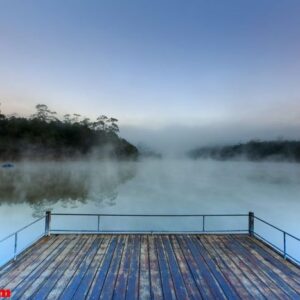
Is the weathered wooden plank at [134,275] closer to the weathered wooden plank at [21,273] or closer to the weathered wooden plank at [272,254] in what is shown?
the weathered wooden plank at [21,273]

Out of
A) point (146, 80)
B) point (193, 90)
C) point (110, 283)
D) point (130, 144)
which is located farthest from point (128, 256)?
point (130, 144)

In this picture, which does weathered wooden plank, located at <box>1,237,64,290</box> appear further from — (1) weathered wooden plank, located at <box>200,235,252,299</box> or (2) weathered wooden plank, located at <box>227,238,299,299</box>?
(2) weathered wooden plank, located at <box>227,238,299,299</box>

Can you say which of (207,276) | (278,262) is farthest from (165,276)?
(278,262)

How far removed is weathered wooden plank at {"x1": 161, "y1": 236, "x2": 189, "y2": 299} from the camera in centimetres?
283

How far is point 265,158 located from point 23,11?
421 feet

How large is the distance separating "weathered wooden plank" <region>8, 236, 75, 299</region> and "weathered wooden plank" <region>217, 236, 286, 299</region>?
3203 mm

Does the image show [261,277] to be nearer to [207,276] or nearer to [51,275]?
[207,276]

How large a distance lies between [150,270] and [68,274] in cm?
129

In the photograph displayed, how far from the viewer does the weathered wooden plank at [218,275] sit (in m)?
2.85

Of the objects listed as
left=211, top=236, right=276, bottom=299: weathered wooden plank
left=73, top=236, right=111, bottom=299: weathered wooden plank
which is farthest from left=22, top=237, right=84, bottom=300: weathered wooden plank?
left=211, top=236, right=276, bottom=299: weathered wooden plank

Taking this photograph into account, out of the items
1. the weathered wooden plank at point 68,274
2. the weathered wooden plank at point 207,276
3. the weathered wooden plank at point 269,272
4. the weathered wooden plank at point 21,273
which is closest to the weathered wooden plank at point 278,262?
the weathered wooden plank at point 269,272

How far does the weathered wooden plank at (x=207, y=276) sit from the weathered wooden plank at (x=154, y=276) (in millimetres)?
716

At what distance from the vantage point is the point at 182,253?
415cm

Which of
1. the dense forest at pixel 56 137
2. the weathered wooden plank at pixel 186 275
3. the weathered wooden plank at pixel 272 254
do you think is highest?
the dense forest at pixel 56 137
